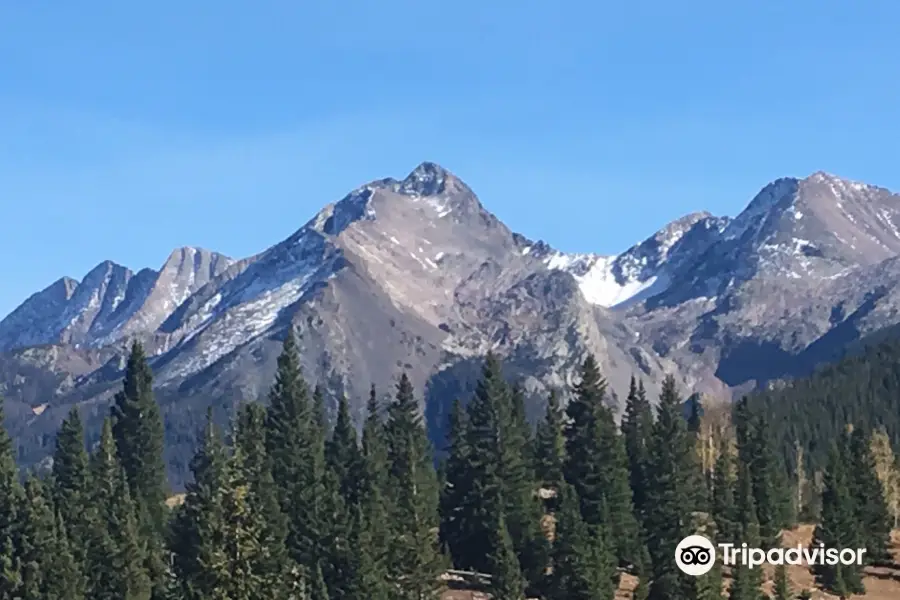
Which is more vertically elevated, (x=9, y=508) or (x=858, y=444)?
(x=858, y=444)

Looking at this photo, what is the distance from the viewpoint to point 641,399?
537 ft

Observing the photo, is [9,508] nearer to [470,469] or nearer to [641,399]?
[470,469]

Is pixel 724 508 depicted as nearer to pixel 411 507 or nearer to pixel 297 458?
pixel 411 507

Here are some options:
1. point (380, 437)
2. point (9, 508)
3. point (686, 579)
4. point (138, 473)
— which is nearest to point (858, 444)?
point (380, 437)

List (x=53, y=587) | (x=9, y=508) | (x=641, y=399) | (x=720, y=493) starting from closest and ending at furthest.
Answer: (x=53, y=587)
(x=9, y=508)
(x=720, y=493)
(x=641, y=399)

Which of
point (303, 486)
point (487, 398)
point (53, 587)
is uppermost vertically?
point (487, 398)

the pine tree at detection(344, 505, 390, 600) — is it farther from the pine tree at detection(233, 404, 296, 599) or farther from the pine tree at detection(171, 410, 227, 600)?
the pine tree at detection(171, 410, 227, 600)

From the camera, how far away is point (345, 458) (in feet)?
463

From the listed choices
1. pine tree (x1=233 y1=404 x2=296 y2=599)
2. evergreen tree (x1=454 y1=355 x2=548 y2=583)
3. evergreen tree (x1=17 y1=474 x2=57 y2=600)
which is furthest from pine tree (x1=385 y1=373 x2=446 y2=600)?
evergreen tree (x1=17 y1=474 x2=57 y2=600)

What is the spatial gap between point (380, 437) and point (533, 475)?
1885cm

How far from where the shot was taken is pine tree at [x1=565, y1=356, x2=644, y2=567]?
126 m

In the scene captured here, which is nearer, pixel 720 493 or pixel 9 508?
pixel 9 508

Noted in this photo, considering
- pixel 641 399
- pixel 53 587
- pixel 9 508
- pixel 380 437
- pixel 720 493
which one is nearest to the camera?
pixel 53 587

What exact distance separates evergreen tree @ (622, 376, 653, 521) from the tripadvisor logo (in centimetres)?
1093
